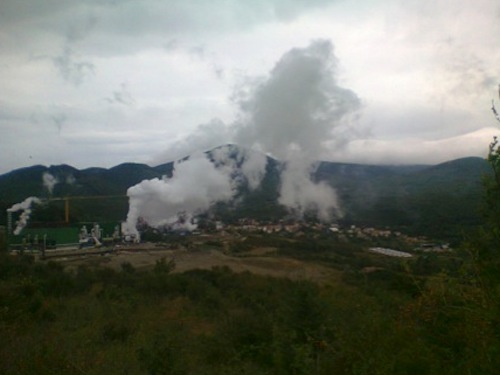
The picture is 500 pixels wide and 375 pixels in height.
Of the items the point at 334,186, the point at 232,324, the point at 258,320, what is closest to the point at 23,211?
the point at 232,324

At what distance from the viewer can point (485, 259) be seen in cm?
354

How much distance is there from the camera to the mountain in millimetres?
42812

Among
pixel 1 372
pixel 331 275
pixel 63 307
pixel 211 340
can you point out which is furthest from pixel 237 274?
pixel 1 372

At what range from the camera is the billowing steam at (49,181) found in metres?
50.1

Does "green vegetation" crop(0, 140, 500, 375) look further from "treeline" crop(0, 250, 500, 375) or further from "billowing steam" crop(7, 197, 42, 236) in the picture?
"billowing steam" crop(7, 197, 42, 236)

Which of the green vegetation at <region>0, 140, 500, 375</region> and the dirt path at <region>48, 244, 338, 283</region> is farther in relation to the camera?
the dirt path at <region>48, 244, 338, 283</region>

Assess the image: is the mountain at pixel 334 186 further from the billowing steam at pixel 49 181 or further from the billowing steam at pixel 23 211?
the billowing steam at pixel 23 211

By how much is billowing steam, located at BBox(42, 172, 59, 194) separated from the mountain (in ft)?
1.01

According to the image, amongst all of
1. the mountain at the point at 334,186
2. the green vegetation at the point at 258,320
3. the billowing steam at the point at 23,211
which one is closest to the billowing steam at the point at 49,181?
the mountain at the point at 334,186

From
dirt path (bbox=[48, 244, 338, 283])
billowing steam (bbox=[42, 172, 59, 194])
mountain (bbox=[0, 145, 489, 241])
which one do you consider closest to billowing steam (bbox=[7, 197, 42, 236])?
mountain (bbox=[0, 145, 489, 241])

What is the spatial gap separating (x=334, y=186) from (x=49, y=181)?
33295mm

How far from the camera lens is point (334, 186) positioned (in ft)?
194

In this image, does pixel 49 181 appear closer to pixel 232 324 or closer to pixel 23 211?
pixel 23 211

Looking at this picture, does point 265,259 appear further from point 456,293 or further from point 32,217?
point 456,293
